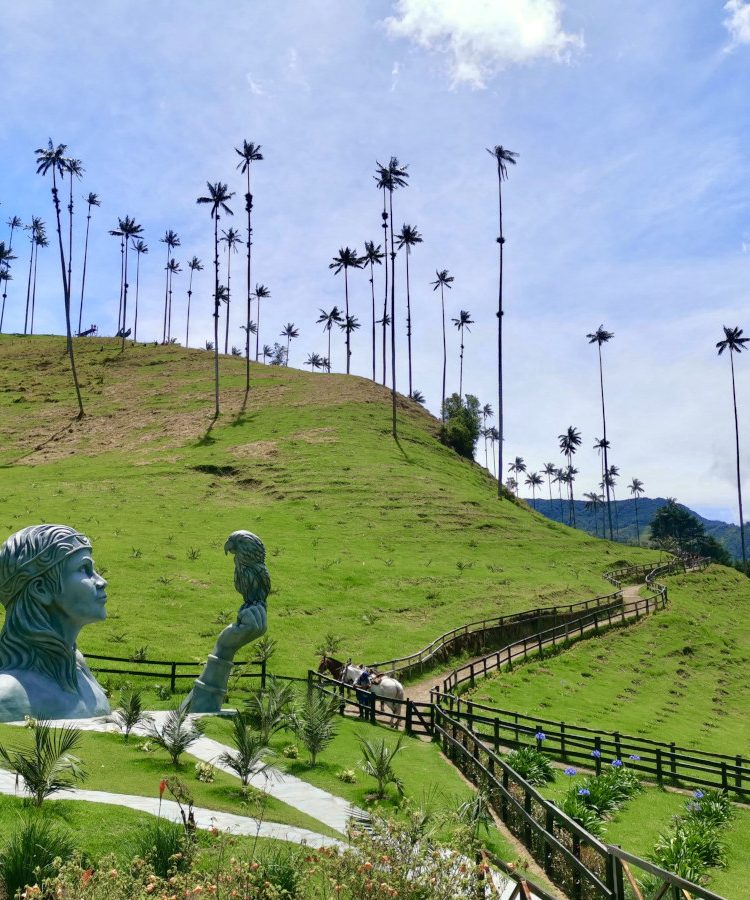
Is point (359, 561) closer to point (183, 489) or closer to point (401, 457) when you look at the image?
point (183, 489)

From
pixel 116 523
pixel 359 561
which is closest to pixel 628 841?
pixel 359 561

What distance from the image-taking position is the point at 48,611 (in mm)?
16531

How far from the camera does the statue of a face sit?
16.5 metres

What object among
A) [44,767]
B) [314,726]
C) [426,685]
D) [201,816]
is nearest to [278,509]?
[426,685]

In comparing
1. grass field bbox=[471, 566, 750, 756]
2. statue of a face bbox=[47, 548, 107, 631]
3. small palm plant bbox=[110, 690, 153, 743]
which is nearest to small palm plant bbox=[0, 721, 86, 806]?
small palm plant bbox=[110, 690, 153, 743]

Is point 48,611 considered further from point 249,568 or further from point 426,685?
point 426,685

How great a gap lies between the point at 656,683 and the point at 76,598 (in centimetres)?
2911

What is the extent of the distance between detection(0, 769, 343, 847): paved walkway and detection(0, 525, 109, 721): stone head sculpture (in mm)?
3792

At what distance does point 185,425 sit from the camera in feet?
257

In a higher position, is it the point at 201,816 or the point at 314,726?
the point at 314,726

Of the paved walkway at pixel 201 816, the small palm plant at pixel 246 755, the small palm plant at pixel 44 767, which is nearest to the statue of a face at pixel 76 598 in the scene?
the paved walkway at pixel 201 816

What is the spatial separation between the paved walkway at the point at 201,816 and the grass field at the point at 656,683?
19.0 m

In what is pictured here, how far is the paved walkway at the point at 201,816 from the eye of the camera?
37.3ft

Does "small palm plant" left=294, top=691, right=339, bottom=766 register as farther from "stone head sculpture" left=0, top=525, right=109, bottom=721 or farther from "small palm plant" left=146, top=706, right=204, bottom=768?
"stone head sculpture" left=0, top=525, right=109, bottom=721
